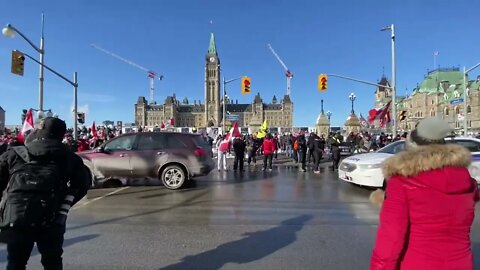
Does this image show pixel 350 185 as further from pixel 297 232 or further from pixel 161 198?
pixel 297 232

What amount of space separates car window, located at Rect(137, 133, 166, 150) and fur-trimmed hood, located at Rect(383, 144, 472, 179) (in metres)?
11.0

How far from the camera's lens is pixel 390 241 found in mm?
2432

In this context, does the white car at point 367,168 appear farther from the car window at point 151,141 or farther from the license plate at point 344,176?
the car window at point 151,141

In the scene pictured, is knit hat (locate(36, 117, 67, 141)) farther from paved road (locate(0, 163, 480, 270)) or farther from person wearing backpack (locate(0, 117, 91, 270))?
paved road (locate(0, 163, 480, 270))

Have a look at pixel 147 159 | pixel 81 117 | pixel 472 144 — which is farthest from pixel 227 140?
pixel 81 117

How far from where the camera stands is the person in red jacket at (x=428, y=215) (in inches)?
95.1

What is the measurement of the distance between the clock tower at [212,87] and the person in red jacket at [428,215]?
589 ft

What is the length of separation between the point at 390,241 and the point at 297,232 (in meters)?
4.91

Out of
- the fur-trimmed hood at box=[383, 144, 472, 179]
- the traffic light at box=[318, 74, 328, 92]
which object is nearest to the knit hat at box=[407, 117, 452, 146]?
the fur-trimmed hood at box=[383, 144, 472, 179]

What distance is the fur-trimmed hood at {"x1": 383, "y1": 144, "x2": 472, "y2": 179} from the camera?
2475 millimetres

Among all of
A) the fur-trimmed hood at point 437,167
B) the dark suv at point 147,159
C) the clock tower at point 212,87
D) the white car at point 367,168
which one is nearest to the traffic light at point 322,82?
the white car at point 367,168

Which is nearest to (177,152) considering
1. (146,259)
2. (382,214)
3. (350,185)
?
(350,185)

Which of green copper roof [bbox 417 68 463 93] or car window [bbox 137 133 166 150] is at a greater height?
green copper roof [bbox 417 68 463 93]

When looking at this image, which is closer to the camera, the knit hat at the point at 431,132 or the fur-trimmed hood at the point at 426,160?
the fur-trimmed hood at the point at 426,160
